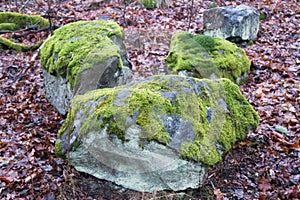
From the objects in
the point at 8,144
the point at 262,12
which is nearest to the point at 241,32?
the point at 262,12

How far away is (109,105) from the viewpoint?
3.63 m

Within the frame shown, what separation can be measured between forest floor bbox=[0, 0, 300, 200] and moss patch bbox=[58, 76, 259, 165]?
422mm

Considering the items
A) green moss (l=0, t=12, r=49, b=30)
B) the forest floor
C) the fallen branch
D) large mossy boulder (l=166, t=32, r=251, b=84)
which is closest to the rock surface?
the forest floor

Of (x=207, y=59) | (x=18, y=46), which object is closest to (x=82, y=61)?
(x=207, y=59)

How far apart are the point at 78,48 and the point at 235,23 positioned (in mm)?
4036

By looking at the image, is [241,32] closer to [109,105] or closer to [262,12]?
[262,12]

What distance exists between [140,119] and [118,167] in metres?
0.60

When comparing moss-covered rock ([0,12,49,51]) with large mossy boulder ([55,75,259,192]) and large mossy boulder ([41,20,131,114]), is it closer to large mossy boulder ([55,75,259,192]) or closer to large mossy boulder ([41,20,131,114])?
large mossy boulder ([41,20,131,114])

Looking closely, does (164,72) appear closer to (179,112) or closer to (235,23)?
(235,23)

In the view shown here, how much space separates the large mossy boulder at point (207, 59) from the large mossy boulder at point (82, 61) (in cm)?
102

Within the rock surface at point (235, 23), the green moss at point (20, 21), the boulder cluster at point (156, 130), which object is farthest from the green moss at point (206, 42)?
the green moss at point (20, 21)

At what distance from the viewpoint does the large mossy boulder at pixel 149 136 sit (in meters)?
3.39

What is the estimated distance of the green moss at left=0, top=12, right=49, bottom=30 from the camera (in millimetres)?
9016

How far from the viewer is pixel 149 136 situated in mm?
3359
